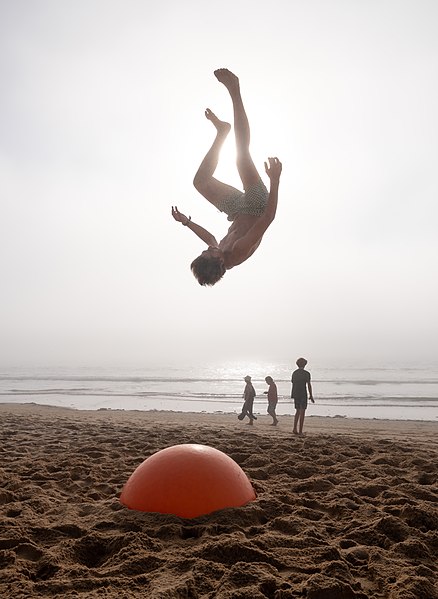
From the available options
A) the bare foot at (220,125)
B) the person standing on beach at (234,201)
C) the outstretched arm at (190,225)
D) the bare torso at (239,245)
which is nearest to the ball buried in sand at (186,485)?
the person standing on beach at (234,201)

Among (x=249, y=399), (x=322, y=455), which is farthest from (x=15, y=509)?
(x=249, y=399)

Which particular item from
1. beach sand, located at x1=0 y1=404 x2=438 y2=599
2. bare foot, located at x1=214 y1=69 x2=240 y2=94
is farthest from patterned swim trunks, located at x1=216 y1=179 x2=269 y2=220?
beach sand, located at x1=0 y1=404 x2=438 y2=599

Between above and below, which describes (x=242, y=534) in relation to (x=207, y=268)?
below

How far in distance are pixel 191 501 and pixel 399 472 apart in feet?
10.0

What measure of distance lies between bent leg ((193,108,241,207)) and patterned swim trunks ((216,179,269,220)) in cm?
9

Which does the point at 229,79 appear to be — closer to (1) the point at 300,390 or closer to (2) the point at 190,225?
(2) the point at 190,225

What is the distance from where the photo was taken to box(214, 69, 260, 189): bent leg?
203 inches

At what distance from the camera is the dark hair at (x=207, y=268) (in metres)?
4.93

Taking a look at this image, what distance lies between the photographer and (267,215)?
16.0 feet

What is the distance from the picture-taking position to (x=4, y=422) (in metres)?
10.9

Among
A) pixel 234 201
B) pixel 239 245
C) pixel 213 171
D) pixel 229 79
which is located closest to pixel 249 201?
pixel 234 201

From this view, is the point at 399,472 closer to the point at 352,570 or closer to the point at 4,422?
the point at 352,570

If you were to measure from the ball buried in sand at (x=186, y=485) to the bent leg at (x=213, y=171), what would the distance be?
3241 millimetres

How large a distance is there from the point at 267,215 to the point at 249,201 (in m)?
0.69
